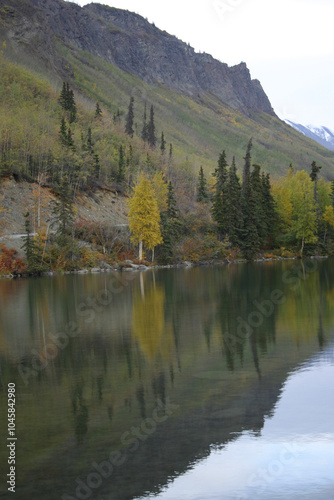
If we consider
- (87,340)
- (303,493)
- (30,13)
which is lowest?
(303,493)

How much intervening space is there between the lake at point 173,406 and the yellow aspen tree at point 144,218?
144 feet

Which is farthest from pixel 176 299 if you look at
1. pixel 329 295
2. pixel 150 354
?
pixel 150 354

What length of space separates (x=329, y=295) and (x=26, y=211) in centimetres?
4686

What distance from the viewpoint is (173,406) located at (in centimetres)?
1052

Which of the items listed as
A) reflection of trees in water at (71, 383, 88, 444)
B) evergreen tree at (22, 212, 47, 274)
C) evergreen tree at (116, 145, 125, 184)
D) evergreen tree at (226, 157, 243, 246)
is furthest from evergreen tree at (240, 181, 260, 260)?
reflection of trees in water at (71, 383, 88, 444)

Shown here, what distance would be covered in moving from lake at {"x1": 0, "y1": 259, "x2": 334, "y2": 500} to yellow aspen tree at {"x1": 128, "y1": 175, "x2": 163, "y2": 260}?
43830 mm

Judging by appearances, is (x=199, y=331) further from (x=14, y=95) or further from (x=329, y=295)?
(x=14, y=95)

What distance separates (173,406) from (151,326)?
9567 millimetres

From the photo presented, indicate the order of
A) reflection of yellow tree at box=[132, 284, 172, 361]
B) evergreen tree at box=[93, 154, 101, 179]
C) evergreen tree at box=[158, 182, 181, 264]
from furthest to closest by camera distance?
evergreen tree at box=[93, 154, 101, 179] < evergreen tree at box=[158, 182, 181, 264] < reflection of yellow tree at box=[132, 284, 172, 361]

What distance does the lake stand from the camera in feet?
24.9

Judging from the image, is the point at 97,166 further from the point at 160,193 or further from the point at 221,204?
the point at 221,204

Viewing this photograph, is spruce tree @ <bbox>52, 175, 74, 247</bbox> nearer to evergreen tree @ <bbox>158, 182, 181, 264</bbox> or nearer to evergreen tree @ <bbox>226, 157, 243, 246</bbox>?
evergreen tree @ <bbox>158, 182, 181, 264</bbox>

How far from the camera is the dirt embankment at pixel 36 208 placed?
62.4 m

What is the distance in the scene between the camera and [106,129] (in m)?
112
